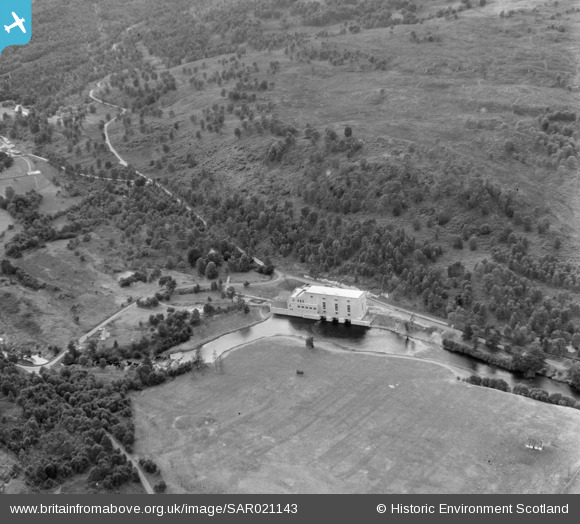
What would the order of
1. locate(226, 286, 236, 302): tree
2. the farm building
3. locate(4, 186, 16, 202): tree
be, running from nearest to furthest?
the farm building < locate(226, 286, 236, 302): tree < locate(4, 186, 16, 202): tree

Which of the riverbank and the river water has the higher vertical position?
the riverbank

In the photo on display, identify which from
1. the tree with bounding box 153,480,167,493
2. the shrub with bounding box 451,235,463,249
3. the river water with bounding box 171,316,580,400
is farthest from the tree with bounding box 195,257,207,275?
the tree with bounding box 153,480,167,493

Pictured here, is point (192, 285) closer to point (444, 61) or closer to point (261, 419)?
point (261, 419)

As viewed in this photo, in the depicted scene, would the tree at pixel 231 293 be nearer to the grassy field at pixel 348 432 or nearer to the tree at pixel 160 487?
the grassy field at pixel 348 432

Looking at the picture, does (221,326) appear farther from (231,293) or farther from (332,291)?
(332,291)

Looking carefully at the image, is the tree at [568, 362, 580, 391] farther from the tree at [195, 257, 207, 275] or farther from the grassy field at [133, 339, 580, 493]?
the tree at [195, 257, 207, 275]

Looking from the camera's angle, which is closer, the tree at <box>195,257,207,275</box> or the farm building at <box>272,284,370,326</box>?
the farm building at <box>272,284,370,326</box>

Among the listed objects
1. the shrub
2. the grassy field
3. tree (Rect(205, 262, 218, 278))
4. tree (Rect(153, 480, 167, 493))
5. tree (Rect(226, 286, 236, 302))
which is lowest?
the grassy field

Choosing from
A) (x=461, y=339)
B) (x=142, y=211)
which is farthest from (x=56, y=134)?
(x=461, y=339)

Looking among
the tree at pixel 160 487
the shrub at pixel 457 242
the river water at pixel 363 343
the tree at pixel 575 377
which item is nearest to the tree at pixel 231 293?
the river water at pixel 363 343
